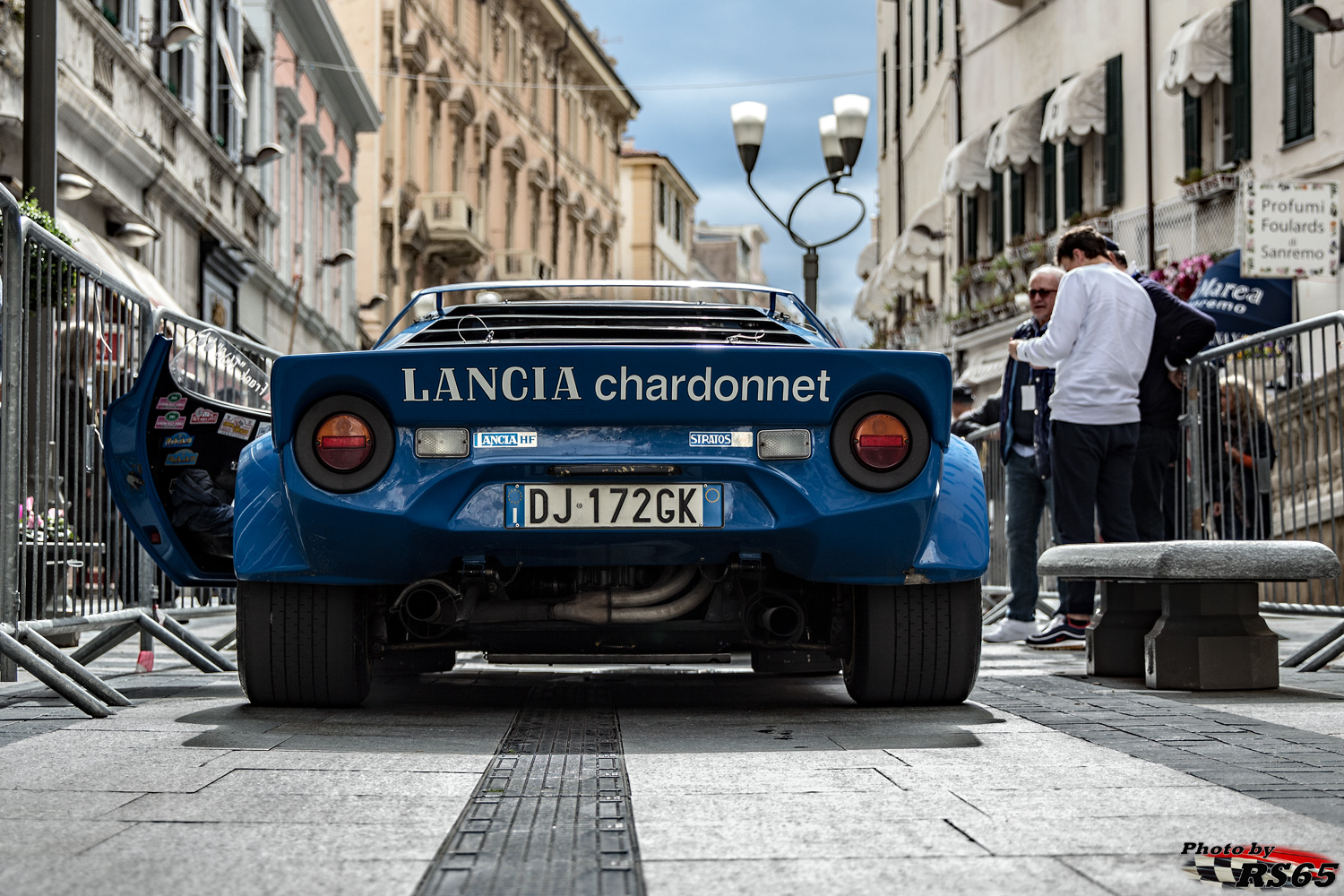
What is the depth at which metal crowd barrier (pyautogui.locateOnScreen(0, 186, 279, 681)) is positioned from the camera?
230 inches

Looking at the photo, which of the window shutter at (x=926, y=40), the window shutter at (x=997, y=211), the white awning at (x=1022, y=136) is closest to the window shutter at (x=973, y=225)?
the window shutter at (x=997, y=211)

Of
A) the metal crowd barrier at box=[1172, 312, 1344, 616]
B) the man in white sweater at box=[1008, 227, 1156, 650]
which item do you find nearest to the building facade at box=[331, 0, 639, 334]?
the metal crowd barrier at box=[1172, 312, 1344, 616]

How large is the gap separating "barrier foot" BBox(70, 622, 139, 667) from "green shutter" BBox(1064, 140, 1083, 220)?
68.3ft

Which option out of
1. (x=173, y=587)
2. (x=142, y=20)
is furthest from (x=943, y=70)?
(x=173, y=587)

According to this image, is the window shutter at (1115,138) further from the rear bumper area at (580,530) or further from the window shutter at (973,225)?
the rear bumper area at (580,530)

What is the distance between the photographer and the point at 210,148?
957 inches

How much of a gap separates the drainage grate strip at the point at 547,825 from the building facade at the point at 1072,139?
1615 cm

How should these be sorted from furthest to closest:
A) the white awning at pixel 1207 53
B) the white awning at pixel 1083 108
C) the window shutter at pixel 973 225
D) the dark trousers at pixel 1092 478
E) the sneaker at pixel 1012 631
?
1. the window shutter at pixel 973 225
2. the white awning at pixel 1083 108
3. the white awning at pixel 1207 53
4. the sneaker at pixel 1012 631
5. the dark trousers at pixel 1092 478

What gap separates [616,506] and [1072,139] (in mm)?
22185

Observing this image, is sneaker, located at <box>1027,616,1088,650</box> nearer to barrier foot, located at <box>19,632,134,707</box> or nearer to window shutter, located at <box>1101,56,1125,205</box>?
barrier foot, located at <box>19,632,134,707</box>

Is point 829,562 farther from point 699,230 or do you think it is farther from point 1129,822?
point 699,230

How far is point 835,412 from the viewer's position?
491 cm

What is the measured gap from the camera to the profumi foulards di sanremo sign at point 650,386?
15.9ft

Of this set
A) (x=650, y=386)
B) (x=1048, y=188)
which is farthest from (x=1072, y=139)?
(x=650, y=386)
